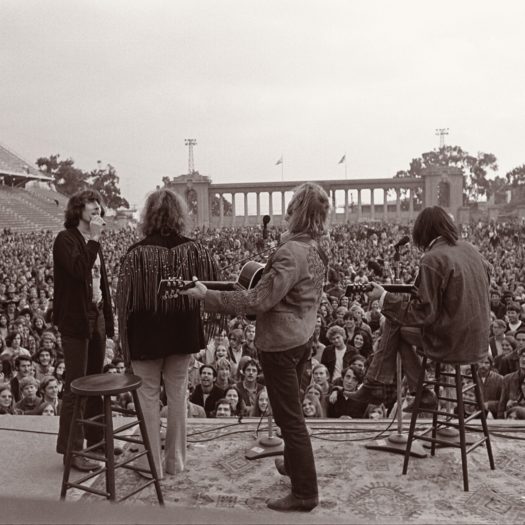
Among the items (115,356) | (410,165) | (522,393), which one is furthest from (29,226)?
(410,165)

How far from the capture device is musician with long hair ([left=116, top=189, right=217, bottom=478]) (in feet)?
12.3

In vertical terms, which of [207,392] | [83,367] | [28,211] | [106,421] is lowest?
[207,392]

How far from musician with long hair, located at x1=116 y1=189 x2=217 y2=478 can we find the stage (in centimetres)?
30

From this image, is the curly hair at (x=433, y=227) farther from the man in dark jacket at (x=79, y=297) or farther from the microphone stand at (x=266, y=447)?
the man in dark jacket at (x=79, y=297)

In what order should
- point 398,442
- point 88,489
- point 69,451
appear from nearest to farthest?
point 88,489 → point 69,451 → point 398,442

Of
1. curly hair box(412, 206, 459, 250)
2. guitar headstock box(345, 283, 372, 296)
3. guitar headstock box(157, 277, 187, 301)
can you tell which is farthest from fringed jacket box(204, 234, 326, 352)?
curly hair box(412, 206, 459, 250)

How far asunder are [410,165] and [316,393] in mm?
92810

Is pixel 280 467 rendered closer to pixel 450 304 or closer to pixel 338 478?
pixel 338 478

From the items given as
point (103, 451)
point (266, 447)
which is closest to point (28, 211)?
point (103, 451)

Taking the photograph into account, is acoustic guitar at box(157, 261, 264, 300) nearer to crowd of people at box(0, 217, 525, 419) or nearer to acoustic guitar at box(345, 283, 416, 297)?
crowd of people at box(0, 217, 525, 419)

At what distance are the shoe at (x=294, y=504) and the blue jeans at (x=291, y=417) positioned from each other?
0.02m

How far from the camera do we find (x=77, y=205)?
3914mm

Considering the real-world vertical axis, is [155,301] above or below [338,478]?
above

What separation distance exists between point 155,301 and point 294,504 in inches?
54.7
